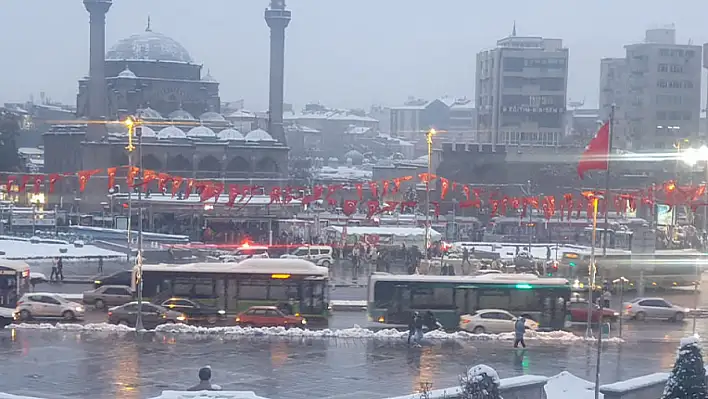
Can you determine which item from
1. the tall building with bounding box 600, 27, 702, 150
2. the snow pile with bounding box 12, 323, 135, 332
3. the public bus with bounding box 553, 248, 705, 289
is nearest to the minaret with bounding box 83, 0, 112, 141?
the tall building with bounding box 600, 27, 702, 150

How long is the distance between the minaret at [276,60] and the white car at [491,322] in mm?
44758

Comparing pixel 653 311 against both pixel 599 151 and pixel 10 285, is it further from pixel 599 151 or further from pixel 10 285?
pixel 10 285

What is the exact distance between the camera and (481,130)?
239 ft

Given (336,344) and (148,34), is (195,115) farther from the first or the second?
(336,344)

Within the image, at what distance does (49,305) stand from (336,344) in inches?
236

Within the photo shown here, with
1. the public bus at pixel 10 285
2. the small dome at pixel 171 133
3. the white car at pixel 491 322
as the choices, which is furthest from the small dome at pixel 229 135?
the white car at pixel 491 322

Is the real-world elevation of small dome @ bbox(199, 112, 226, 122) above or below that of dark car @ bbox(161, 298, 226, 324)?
above

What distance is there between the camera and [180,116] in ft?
207

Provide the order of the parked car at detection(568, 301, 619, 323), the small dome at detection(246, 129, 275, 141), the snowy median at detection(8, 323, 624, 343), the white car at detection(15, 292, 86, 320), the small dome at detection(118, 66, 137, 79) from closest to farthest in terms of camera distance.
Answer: the snowy median at detection(8, 323, 624, 343)
the white car at detection(15, 292, 86, 320)
the parked car at detection(568, 301, 619, 323)
the small dome at detection(246, 129, 275, 141)
the small dome at detection(118, 66, 137, 79)

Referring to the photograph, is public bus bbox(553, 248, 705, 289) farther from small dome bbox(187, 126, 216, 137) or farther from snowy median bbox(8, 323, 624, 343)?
small dome bbox(187, 126, 216, 137)

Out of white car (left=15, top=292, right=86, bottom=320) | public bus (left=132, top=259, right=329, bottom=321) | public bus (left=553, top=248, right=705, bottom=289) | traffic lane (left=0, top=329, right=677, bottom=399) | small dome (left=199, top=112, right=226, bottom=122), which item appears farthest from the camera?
small dome (left=199, top=112, right=226, bottom=122)

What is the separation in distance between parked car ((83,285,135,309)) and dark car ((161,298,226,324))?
1976 mm

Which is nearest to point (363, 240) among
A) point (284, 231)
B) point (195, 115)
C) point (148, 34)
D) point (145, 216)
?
point (284, 231)

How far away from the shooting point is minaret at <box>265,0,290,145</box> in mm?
63281
